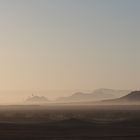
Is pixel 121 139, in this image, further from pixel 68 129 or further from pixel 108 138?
pixel 68 129

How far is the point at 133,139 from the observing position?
60.1 metres

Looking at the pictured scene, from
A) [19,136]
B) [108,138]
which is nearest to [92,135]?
[108,138]

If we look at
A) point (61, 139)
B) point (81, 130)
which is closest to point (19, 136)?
point (61, 139)

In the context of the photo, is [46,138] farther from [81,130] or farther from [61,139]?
[81,130]

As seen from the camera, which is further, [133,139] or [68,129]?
[68,129]

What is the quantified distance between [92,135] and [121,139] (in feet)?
24.7

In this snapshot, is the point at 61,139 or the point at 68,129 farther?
the point at 68,129

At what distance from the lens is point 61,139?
6144cm

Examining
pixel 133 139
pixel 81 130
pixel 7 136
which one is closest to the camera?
pixel 133 139

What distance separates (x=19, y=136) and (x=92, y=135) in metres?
10.2

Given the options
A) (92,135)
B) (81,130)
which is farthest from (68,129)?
(92,135)

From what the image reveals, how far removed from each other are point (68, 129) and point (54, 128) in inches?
140

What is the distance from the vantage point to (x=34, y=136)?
217 ft

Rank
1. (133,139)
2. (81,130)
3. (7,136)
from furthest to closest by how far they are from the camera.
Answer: (81,130) < (7,136) < (133,139)
